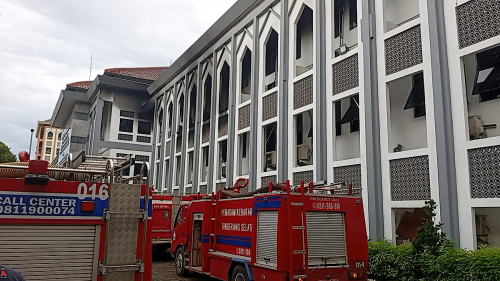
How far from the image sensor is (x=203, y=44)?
25922mm

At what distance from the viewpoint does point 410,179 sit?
37.9ft

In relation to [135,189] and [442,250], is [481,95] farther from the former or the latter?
[135,189]

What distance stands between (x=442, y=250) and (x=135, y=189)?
25.0ft

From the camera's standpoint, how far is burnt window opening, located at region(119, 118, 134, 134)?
37.9m

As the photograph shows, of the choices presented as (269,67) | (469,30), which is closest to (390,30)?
(469,30)

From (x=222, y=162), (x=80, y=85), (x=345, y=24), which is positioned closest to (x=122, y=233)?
(x=345, y=24)

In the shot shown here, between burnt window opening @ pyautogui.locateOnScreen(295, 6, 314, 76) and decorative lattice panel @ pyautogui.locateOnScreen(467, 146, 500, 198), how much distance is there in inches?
371

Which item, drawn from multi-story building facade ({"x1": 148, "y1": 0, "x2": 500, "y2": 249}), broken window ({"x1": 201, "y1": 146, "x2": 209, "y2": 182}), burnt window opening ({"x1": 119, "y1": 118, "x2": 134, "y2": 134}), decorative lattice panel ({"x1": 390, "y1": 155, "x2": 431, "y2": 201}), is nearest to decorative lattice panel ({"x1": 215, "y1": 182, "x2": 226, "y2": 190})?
multi-story building facade ({"x1": 148, "y1": 0, "x2": 500, "y2": 249})

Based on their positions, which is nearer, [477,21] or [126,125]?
[477,21]

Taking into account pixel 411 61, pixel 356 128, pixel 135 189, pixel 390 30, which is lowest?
pixel 135 189

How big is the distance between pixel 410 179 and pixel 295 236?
5166 millimetres

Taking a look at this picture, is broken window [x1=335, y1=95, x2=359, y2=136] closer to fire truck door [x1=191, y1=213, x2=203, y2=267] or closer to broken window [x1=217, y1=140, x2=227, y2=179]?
fire truck door [x1=191, y1=213, x2=203, y2=267]

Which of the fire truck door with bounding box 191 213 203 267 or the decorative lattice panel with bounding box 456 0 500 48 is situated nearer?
the decorative lattice panel with bounding box 456 0 500 48

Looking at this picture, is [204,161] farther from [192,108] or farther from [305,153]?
[305,153]
